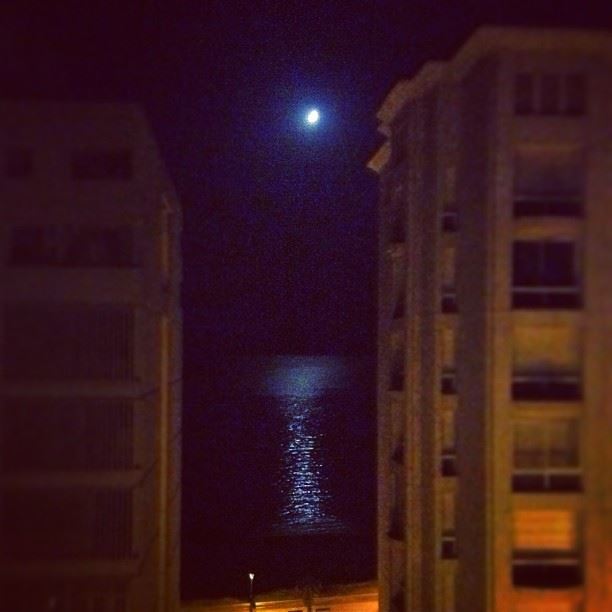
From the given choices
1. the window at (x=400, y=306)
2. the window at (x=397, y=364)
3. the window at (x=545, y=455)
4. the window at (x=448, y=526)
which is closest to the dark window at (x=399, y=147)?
the window at (x=400, y=306)

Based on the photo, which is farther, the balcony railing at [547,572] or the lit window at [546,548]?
the lit window at [546,548]

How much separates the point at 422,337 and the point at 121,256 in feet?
30.6

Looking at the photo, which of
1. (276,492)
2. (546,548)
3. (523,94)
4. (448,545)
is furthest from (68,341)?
(276,492)

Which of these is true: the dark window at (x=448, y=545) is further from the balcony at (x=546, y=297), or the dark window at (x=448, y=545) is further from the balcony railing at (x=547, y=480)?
the balcony at (x=546, y=297)

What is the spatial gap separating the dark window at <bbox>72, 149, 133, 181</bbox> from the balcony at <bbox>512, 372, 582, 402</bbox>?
11.3 m

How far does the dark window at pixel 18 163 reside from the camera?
73.3ft

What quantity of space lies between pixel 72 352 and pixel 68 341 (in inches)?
12.0

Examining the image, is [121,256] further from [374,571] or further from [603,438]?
[374,571]

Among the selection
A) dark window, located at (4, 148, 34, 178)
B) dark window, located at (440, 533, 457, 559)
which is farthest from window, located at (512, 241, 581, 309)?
dark window, located at (4, 148, 34, 178)

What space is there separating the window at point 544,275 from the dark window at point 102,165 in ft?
33.6

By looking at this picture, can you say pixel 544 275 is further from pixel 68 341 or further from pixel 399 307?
pixel 68 341

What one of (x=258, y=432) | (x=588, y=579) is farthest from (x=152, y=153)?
(x=258, y=432)

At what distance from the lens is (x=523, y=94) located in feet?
67.8

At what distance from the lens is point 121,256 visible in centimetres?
2342
